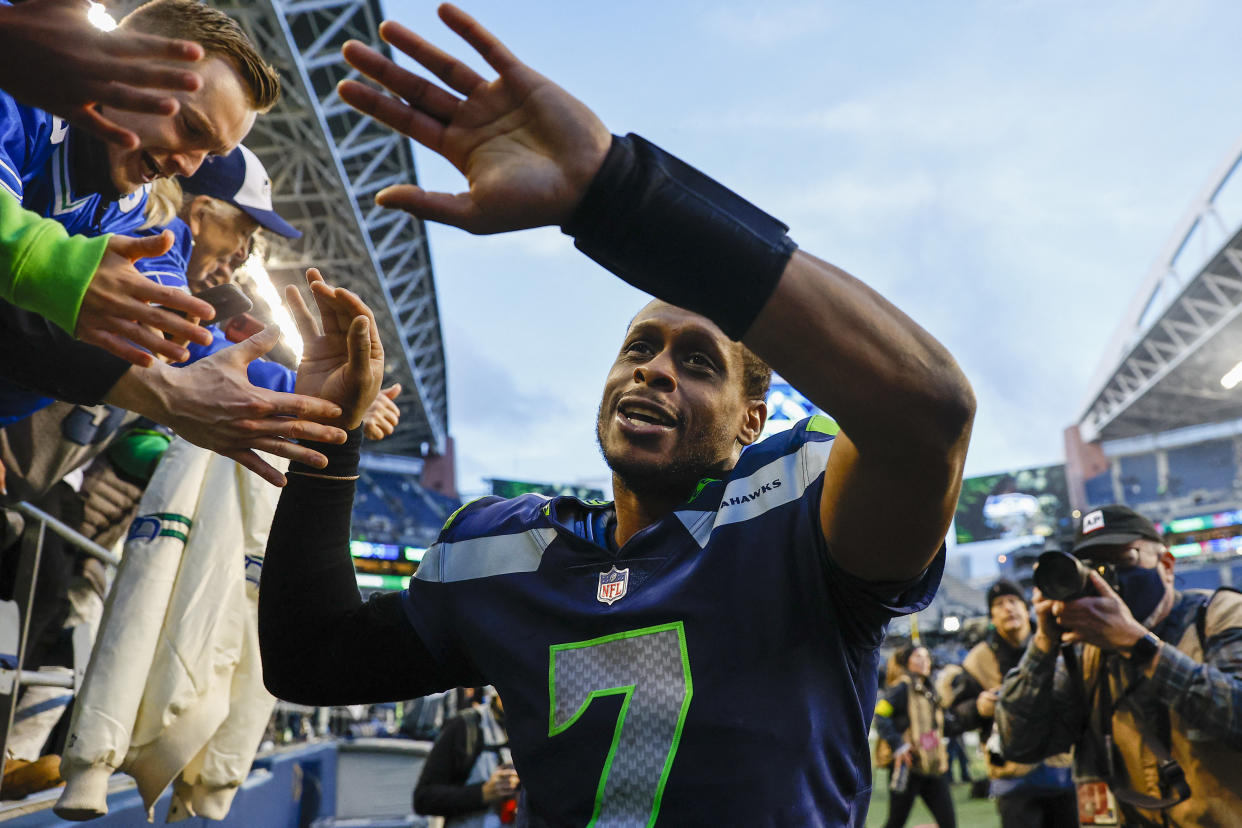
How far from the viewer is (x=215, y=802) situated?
263 centimetres

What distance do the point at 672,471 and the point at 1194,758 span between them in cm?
249

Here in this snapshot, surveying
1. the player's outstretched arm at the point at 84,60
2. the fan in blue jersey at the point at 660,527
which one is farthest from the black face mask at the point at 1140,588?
the player's outstretched arm at the point at 84,60

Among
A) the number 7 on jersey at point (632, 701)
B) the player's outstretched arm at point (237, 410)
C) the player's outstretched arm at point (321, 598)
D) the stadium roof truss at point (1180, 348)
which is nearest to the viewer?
the number 7 on jersey at point (632, 701)

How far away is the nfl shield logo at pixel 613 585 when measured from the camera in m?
1.54

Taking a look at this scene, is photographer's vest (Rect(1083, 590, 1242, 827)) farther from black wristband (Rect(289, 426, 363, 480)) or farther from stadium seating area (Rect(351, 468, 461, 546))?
stadium seating area (Rect(351, 468, 461, 546))

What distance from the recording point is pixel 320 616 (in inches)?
66.3

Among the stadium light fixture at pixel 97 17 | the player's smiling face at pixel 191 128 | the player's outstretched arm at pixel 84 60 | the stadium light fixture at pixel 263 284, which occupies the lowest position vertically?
the player's outstretched arm at pixel 84 60

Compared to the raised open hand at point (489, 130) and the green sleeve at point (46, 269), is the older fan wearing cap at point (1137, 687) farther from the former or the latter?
the green sleeve at point (46, 269)

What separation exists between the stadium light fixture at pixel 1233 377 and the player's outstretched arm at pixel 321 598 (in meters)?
36.5

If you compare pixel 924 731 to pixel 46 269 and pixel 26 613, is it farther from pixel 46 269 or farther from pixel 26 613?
pixel 46 269

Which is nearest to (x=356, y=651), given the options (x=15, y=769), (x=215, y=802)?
(x=215, y=802)

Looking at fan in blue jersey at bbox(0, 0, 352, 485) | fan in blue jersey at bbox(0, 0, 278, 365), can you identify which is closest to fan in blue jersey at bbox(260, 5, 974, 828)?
fan in blue jersey at bbox(0, 0, 352, 485)

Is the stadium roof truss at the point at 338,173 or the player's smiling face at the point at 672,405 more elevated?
the stadium roof truss at the point at 338,173

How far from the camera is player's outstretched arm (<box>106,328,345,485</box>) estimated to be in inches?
59.2
